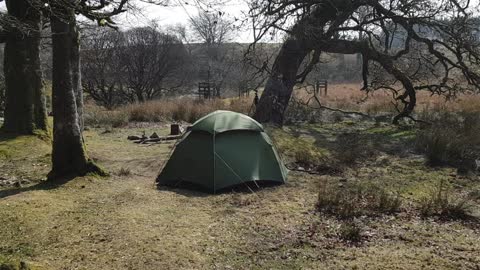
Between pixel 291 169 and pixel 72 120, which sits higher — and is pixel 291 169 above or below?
below

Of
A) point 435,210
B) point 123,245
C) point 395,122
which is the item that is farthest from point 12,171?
point 395,122

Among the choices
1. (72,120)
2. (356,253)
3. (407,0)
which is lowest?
(356,253)

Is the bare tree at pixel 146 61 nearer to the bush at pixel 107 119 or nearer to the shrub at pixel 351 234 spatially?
the bush at pixel 107 119

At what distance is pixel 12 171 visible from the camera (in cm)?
823

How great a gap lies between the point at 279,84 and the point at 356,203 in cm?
773

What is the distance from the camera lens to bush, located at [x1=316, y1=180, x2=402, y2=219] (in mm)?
6216

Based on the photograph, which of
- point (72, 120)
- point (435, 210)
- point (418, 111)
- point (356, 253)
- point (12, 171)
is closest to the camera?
point (356, 253)

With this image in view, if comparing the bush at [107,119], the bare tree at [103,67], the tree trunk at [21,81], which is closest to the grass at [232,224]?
the tree trunk at [21,81]

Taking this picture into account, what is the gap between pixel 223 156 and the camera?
7633 mm

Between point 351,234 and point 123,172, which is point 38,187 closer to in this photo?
point 123,172

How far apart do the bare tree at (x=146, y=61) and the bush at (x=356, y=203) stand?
2227cm

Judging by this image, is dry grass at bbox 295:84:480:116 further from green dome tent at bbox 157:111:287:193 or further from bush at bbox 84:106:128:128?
green dome tent at bbox 157:111:287:193

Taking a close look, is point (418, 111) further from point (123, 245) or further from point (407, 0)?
point (123, 245)

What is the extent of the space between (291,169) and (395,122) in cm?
774
